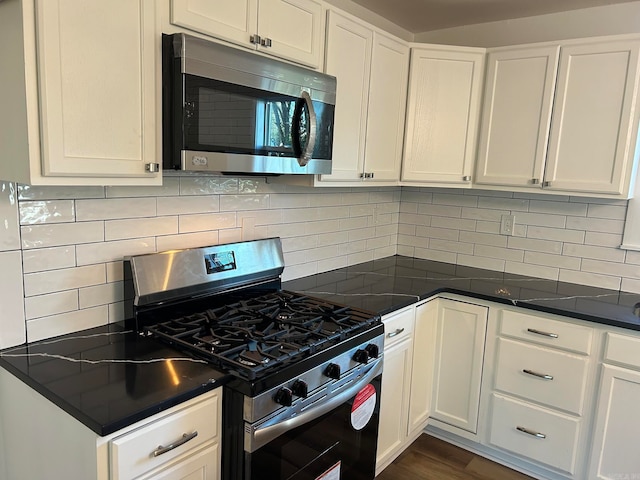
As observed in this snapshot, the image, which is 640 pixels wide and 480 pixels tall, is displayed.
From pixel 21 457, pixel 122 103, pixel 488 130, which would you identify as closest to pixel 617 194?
pixel 488 130

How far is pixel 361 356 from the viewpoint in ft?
6.02

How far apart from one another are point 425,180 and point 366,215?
45 cm

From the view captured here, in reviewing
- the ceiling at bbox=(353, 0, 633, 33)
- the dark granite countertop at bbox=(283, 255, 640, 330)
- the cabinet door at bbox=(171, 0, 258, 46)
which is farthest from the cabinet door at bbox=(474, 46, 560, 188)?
the cabinet door at bbox=(171, 0, 258, 46)

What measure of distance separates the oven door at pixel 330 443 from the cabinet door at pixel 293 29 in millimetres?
1327

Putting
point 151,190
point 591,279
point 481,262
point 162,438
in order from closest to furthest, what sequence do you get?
point 162,438, point 151,190, point 591,279, point 481,262

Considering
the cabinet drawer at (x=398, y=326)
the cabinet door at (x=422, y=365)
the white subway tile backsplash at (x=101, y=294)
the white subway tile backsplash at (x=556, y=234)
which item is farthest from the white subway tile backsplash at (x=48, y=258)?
the white subway tile backsplash at (x=556, y=234)

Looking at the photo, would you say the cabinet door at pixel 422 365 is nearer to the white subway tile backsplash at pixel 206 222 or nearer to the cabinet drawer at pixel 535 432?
the cabinet drawer at pixel 535 432

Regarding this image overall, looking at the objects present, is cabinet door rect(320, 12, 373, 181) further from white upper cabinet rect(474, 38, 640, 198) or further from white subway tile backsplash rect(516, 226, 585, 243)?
white subway tile backsplash rect(516, 226, 585, 243)

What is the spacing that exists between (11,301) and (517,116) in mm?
2471

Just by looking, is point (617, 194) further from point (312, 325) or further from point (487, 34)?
point (312, 325)

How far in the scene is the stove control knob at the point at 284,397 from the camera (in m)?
1.45

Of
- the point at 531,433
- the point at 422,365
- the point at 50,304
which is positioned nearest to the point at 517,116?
the point at 422,365

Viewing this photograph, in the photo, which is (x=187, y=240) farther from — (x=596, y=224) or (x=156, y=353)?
(x=596, y=224)

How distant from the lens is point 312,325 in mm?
1824
